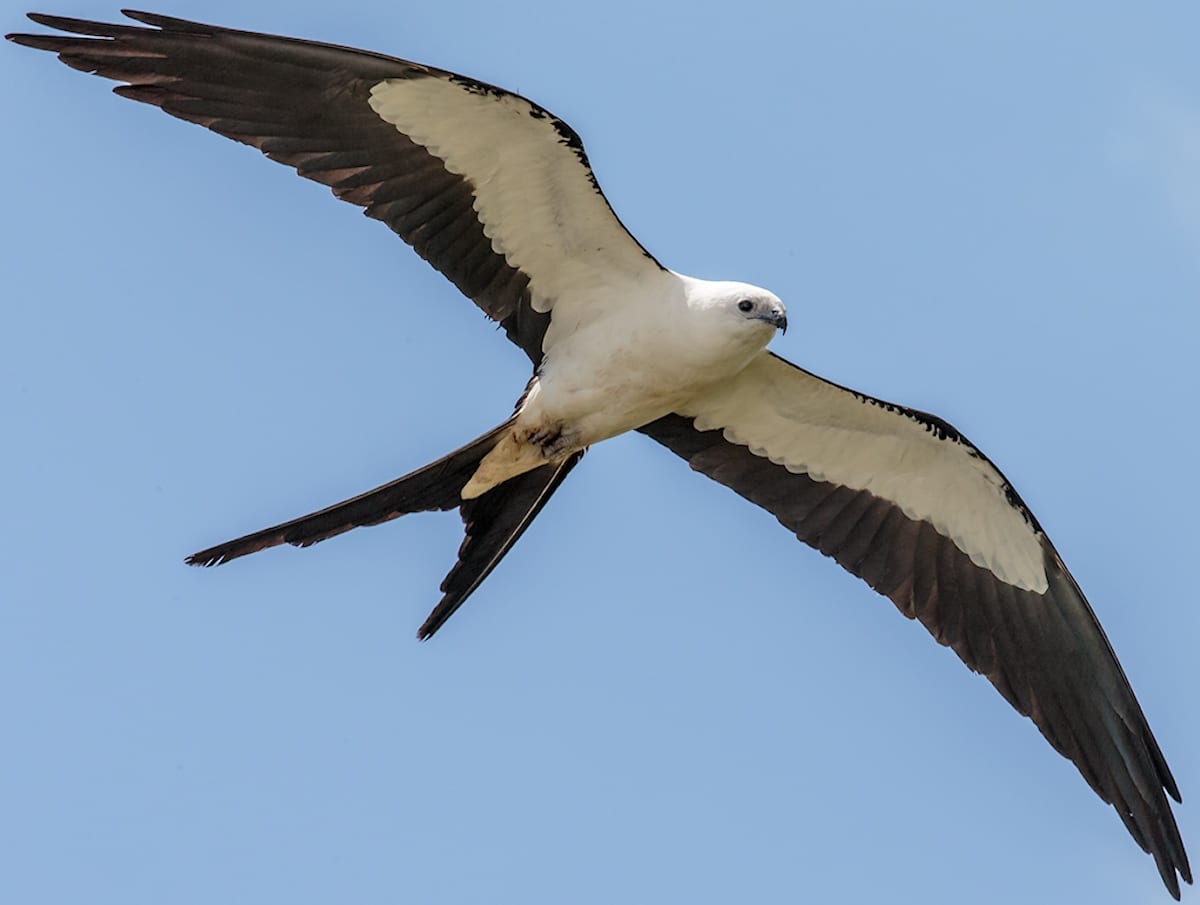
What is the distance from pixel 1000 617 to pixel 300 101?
16.3 feet

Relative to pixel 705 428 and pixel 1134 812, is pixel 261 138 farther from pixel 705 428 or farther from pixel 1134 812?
pixel 1134 812

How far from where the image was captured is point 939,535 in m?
11.1

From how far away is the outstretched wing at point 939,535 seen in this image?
10.7 meters

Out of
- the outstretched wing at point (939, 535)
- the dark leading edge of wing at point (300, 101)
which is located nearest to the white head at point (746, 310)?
the outstretched wing at point (939, 535)

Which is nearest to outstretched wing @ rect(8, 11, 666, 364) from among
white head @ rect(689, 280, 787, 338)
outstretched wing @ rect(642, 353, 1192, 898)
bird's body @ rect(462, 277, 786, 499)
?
bird's body @ rect(462, 277, 786, 499)

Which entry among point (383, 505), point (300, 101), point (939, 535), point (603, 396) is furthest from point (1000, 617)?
point (300, 101)

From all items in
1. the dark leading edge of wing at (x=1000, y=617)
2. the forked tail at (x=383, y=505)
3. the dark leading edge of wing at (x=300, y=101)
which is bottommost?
the forked tail at (x=383, y=505)

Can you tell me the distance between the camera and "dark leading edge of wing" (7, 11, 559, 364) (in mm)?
9172

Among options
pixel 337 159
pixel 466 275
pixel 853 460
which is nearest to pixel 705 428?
pixel 853 460

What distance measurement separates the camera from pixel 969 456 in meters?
10.8

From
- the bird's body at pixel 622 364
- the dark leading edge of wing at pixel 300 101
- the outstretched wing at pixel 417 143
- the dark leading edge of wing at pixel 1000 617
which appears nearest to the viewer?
the dark leading edge of wing at pixel 300 101

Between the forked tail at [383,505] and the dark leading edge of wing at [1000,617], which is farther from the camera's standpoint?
the dark leading edge of wing at [1000,617]

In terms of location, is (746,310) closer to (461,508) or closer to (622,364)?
(622,364)

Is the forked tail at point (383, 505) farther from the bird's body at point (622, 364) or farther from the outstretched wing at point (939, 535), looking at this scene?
the outstretched wing at point (939, 535)
